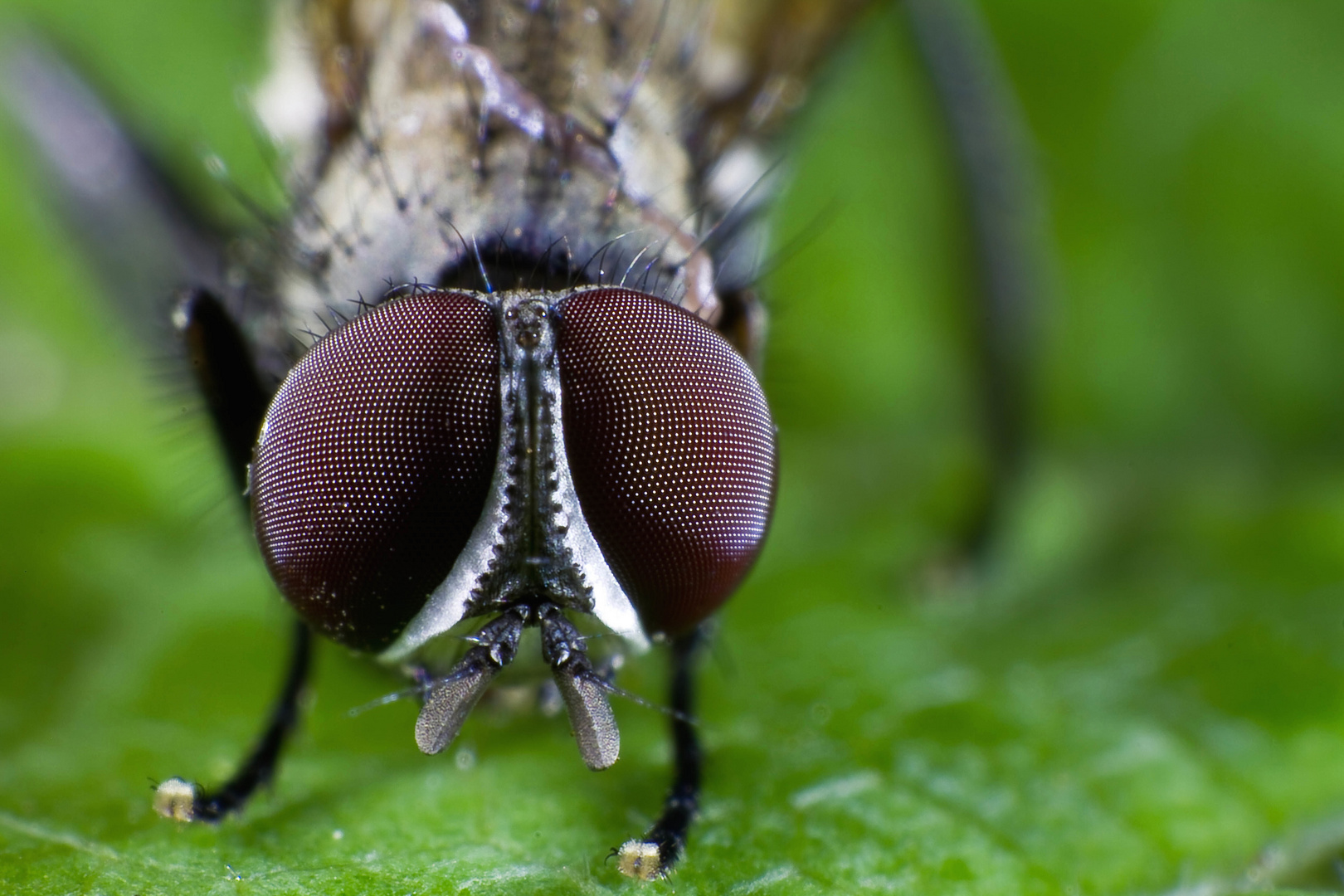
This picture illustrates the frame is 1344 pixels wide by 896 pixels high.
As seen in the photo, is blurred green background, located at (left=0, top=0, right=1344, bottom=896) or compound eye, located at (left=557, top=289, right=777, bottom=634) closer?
compound eye, located at (left=557, top=289, right=777, bottom=634)

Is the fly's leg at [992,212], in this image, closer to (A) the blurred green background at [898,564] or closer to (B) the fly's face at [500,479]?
(A) the blurred green background at [898,564]

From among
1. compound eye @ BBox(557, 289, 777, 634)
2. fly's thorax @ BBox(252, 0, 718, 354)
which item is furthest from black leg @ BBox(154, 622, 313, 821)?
compound eye @ BBox(557, 289, 777, 634)

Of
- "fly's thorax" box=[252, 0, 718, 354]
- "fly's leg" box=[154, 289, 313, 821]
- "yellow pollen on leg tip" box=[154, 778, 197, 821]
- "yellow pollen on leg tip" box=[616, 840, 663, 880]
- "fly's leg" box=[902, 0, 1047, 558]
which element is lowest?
"yellow pollen on leg tip" box=[616, 840, 663, 880]

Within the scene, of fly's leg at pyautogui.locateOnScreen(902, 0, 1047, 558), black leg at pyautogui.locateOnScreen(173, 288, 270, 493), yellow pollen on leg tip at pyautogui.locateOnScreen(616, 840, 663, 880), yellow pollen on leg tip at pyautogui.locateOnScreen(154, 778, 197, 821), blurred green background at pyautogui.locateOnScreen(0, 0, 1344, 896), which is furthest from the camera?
fly's leg at pyautogui.locateOnScreen(902, 0, 1047, 558)

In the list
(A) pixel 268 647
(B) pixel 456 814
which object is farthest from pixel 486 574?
(A) pixel 268 647

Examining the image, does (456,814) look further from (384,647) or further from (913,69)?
(913,69)

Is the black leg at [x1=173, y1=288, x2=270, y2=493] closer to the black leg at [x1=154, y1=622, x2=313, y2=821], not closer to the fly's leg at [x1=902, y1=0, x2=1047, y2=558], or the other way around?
the black leg at [x1=154, y1=622, x2=313, y2=821]

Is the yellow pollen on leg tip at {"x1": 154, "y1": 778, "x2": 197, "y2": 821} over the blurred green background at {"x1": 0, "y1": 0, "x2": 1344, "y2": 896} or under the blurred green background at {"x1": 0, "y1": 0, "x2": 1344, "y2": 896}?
under
